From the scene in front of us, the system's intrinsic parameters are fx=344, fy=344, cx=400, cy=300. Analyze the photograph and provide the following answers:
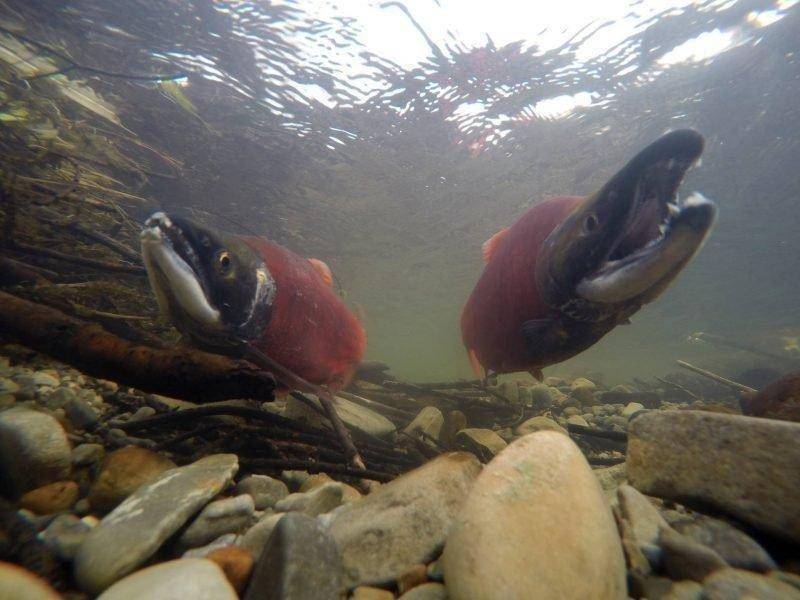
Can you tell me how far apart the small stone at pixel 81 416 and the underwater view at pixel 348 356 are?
1 cm

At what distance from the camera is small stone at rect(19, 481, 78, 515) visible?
142cm

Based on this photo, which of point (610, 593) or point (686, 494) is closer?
point (610, 593)

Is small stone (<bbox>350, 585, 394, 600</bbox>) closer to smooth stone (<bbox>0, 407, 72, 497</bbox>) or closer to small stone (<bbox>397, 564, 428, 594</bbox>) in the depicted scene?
small stone (<bbox>397, 564, 428, 594</bbox>)

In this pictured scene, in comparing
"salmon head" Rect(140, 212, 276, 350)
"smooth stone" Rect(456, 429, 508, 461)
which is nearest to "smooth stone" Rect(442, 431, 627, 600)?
"smooth stone" Rect(456, 429, 508, 461)

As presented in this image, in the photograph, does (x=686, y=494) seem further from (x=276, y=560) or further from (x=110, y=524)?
(x=110, y=524)

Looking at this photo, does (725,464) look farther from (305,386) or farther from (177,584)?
(305,386)

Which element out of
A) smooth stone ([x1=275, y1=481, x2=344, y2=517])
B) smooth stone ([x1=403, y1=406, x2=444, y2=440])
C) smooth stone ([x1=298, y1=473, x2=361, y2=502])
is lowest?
smooth stone ([x1=403, y1=406, x2=444, y2=440])

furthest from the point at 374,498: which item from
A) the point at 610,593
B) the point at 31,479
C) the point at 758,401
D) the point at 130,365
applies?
the point at 758,401

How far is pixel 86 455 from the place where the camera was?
5.64ft

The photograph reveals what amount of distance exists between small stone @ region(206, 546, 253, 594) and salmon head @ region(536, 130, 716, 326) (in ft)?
8.08

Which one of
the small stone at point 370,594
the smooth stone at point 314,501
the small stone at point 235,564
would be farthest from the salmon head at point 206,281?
the small stone at point 370,594

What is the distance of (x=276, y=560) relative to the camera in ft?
3.72

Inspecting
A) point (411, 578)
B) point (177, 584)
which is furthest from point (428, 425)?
point (177, 584)

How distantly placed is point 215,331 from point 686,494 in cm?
280
